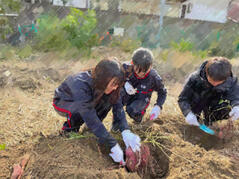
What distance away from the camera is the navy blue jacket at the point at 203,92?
253 cm

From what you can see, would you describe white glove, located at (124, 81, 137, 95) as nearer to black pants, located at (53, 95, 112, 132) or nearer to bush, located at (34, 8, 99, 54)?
black pants, located at (53, 95, 112, 132)

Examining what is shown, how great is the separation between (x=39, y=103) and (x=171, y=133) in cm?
234

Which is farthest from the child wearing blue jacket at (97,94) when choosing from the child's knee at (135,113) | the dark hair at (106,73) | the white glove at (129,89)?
the child's knee at (135,113)

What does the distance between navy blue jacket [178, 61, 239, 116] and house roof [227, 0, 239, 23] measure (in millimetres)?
10776

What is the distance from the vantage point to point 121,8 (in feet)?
29.9

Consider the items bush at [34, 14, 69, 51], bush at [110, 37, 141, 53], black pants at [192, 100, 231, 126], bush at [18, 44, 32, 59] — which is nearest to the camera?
black pants at [192, 100, 231, 126]

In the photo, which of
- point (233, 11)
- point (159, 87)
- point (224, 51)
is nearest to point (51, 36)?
point (159, 87)

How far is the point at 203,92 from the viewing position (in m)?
2.69

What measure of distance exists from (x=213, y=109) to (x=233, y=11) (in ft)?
37.6

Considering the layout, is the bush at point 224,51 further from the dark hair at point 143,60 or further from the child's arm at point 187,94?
the dark hair at point 143,60

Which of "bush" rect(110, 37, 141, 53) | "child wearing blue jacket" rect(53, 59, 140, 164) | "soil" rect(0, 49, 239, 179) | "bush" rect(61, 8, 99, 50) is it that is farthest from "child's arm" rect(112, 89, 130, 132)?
"bush" rect(110, 37, 141, 53)

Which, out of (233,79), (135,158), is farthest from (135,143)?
(233,79)

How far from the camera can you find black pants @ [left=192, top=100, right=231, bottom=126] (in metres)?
2.73

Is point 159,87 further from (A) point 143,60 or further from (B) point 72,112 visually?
(B) point 72,112
